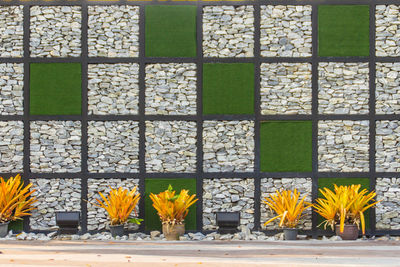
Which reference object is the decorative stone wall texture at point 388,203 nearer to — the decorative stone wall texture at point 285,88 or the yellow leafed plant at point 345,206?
the yellow leafed plant at point 345,206

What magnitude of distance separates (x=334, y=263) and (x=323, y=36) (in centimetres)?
385

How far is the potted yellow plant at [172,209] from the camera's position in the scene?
7.42 meters

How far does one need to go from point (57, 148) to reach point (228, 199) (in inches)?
119

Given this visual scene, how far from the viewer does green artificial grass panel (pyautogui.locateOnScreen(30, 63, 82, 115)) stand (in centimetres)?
790

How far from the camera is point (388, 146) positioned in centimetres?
780

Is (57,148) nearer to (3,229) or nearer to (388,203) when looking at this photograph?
(3,229)

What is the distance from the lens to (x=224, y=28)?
7.91 m

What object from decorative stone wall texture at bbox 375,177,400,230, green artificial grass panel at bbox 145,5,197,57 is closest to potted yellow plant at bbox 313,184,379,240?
decorative stone wall texture at bbox 375,177,400,230

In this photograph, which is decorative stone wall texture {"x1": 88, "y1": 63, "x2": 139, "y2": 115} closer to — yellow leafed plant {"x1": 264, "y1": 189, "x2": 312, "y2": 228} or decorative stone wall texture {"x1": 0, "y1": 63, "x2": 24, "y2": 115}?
decorative stone wall texture {"x1": 0, "y1": 63, "x2": 24, "y2": 115}

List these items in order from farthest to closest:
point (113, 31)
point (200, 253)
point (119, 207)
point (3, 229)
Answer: point (113, 31)
point (3, 229)
point (119, 207)
point (200, 253)

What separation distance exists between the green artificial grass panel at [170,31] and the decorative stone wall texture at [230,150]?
1.49 meters

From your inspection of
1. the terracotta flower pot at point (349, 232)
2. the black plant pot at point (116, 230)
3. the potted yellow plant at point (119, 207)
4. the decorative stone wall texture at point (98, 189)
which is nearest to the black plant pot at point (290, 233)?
the terracotta flower pot at point (349, 232)

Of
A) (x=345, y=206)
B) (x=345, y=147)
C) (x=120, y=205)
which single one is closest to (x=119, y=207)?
(x=120, y=205)

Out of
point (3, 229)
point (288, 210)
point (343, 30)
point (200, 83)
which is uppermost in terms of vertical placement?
point (343, 30)
